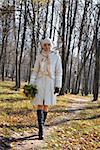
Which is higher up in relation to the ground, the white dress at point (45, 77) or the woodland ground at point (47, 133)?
the white dress at point (45, 77)

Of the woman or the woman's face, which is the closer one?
the woman's face

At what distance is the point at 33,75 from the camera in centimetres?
907

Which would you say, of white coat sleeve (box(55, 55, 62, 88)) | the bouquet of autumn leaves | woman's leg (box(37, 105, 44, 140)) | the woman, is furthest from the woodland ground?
white coat sleeve (box(55, 55, 62, 88))

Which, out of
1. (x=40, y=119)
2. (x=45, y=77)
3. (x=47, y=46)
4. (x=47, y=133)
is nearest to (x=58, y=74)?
(x=45, y=77)

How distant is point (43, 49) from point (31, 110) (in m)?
6.20

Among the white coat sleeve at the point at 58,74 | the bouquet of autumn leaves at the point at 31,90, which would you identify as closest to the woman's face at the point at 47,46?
the white coat sleeve at the point at 58,74

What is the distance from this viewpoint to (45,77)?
29.8ft

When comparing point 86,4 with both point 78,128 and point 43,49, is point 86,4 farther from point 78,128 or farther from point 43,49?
point 43,49

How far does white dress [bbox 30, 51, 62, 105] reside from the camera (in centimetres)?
908

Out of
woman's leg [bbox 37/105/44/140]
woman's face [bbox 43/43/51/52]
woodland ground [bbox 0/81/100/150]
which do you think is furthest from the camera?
woman's leg [bbox 37/105/44/140]

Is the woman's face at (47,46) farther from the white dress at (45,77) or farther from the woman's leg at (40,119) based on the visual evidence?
the woman's leg at (40,119)

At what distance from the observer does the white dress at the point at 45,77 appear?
9078 mm

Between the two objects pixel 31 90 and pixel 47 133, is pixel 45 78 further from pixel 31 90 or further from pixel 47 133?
pixel 47 133

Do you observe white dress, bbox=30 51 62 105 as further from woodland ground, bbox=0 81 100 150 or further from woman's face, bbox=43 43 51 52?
woodland ground, bbox=0 81 100 150
